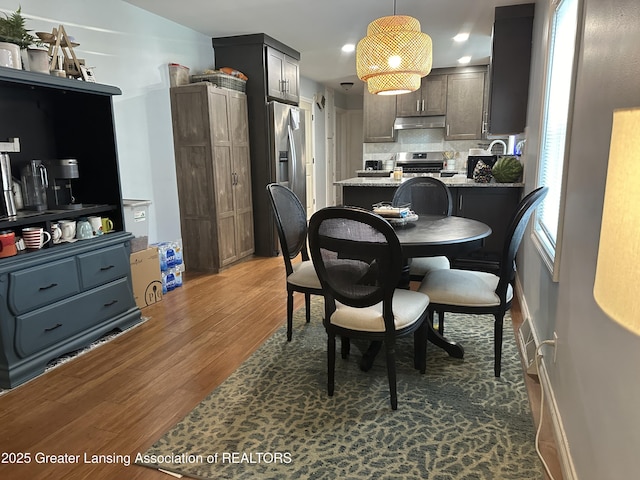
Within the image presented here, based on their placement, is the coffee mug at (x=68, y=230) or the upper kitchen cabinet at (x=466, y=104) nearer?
the coffee mug at (x=68, y=230)

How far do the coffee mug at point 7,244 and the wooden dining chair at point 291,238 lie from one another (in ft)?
4.56

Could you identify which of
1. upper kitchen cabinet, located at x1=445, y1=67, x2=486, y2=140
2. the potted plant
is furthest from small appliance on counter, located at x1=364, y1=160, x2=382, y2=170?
the potted plant

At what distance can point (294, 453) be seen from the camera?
5.55 feet

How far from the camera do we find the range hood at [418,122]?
6500 mm

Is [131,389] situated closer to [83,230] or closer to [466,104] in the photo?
[83,230]

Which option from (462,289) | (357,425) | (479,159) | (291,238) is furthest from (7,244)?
(479,159)

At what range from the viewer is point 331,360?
2.03m

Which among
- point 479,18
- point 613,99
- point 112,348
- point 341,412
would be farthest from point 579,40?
point 112,348

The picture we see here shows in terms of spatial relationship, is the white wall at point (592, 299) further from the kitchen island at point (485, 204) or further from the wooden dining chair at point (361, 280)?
the kitchen island at point (485, 204)

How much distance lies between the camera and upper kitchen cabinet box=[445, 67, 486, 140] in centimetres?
631

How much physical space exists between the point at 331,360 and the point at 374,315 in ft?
1.07

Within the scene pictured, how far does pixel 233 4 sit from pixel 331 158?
5.59 meters

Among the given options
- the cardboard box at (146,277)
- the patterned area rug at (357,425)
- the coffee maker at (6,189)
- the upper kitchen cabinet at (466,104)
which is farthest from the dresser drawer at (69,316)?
the upper kitchen cabinet at (466,104)

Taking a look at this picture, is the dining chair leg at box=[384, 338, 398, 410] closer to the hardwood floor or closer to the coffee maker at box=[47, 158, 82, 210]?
the hardwood floor
